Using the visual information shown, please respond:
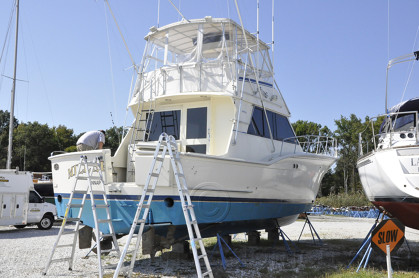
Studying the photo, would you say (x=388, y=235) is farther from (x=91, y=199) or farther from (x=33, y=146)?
(x=33, y=146)

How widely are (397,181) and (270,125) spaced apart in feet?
12.0

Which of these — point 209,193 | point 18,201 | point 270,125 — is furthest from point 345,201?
point 209,193

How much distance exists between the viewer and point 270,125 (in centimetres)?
1041

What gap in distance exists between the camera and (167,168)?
7.38 metres

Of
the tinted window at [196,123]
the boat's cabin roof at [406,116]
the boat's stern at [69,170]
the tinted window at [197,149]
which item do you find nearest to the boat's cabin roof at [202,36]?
the tinted window at [196,123]

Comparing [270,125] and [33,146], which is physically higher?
[33,146]

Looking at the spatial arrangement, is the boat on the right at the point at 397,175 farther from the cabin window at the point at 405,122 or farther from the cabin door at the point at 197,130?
the cabin door at the point at 197,130

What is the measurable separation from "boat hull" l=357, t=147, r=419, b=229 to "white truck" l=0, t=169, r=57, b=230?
42.9 feet

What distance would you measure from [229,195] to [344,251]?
452 cm

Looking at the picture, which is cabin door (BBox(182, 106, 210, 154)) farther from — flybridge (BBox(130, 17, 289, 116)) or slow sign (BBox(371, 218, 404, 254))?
slow sign (BBox(371, 218, 404, 254))

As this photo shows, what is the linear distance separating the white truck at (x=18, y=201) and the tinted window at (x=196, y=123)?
31.3 feet

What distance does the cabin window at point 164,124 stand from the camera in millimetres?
9516

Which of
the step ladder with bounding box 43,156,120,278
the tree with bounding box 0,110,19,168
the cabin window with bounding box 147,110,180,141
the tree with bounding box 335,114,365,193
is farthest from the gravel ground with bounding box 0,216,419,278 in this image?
the tree with bounding box 0,110,19,168

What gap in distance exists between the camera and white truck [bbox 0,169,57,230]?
15375 millimetres
